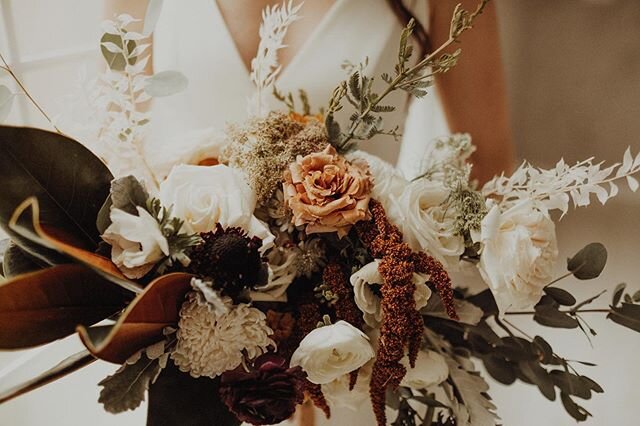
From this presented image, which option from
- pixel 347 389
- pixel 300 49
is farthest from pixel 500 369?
pixel 300 49

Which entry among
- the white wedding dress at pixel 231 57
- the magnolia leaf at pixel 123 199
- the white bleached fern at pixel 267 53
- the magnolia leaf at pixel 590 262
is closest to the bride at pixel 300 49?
the white wedding dress at pixel 231 57

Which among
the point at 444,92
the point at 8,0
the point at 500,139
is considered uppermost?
the point at 8,0

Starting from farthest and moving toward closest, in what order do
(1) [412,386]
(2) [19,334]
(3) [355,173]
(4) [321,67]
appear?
1. (4) [321,67]
2. (1) [412,386]
3. (3) [355,173]
4. (2) [19,334]

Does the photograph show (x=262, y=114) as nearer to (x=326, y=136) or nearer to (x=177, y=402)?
(x=326, y=136)

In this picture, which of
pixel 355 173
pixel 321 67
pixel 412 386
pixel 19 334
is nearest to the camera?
pixel 19 334

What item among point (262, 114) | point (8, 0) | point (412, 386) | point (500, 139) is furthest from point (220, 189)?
point (500, 139)

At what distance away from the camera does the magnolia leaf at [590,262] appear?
776 millimetres

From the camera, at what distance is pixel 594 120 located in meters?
1.00

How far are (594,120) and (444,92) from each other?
259mm

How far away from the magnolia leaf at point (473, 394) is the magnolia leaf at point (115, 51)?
1.86 ft

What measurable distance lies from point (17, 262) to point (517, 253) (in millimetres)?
529

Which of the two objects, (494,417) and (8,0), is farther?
(8,0)

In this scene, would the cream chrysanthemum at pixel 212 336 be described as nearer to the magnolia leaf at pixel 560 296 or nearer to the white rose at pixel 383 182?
the white rose at pixel 383 182

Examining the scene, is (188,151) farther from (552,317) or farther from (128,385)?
(552,317)
